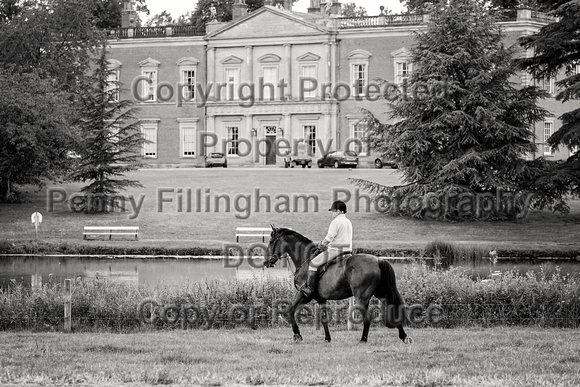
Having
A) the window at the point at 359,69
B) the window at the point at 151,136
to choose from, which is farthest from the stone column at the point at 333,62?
the window at the point at 151,136

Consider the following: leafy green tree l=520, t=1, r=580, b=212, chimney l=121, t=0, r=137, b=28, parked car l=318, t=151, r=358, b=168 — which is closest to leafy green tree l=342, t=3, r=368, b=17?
chimney l=121, t=0, r=137, b=28

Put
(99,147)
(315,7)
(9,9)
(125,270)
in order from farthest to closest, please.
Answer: (315,7)
(9,9)
(99,147)
(125,270)

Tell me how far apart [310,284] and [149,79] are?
190 ft

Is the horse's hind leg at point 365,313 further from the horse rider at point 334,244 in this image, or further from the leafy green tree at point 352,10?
the leafy green tree at point 352,10

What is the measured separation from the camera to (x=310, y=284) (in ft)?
46.1

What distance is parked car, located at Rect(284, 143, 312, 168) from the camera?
202 feet

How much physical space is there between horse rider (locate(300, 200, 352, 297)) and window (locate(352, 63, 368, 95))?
172 ft

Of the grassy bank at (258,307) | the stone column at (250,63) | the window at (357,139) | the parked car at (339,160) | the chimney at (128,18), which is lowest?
the grassy bank at (258,307)

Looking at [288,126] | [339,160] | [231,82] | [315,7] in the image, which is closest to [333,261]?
[339,160]

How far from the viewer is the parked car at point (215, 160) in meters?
63.5

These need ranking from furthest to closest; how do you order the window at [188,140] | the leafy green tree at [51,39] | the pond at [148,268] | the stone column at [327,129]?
the window at [188,140], the stone column at [327,129], the leafy green tree at [51,39], the pond at [148,268]

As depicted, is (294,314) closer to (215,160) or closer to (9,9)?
(9,9)

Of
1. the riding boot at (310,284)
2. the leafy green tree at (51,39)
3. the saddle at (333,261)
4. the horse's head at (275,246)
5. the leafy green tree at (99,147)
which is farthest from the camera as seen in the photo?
the leafy green tree at (51,39)

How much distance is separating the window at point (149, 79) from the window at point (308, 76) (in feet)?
36.8
